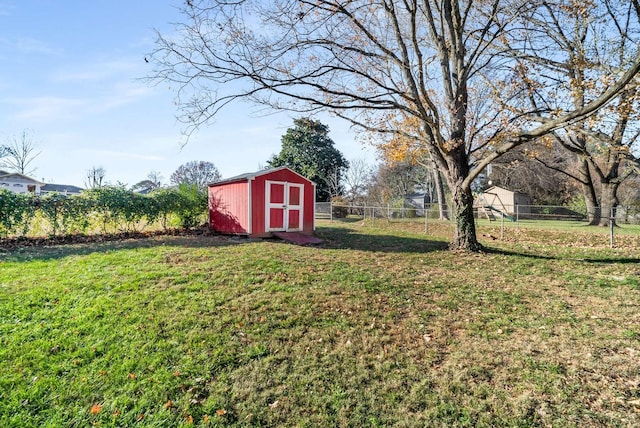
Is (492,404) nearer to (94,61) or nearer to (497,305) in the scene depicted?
(497,305)

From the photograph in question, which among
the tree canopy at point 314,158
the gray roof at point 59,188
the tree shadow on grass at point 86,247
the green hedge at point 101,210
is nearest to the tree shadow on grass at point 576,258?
the tree shadow on grass at point 86,247

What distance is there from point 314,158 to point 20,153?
1290 inches

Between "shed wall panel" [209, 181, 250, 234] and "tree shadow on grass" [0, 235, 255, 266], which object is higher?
"shed wall panel" [209, 181, 250, 234]

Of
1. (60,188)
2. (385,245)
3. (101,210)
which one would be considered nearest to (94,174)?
(60,188)

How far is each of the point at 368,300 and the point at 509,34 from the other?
8.50 m

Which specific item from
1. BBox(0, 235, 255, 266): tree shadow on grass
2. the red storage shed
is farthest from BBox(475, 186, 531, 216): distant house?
BBox(0, 235, 255, 266): tree shadow on grass

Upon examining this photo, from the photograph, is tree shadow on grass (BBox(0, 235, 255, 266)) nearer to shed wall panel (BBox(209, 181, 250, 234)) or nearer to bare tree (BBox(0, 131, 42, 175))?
shed wall panel (BBox(209, 181, 250, 234))

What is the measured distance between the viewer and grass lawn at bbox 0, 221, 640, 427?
252 centimetres

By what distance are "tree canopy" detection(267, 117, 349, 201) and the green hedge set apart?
59.6 feet

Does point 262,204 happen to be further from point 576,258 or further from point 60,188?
point 60,188

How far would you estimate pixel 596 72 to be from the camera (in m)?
8.33

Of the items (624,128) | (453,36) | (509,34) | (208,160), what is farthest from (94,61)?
(208,160)

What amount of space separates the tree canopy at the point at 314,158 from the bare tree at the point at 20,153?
2723 centimetres

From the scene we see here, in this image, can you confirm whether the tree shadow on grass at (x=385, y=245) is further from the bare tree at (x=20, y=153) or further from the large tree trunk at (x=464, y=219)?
the bare tree at (x=20, y=153)
